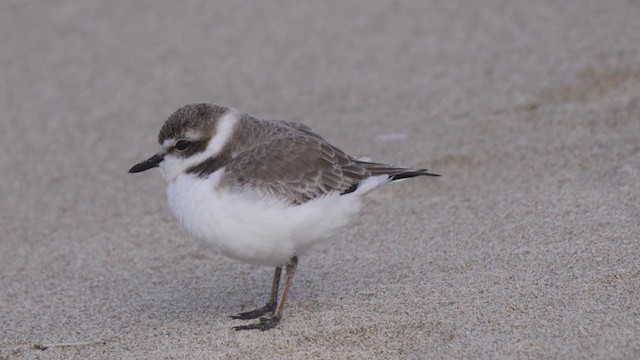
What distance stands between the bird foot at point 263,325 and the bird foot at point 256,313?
0.18m

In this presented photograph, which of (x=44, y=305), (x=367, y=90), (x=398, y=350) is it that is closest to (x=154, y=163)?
(x=44, y=305)

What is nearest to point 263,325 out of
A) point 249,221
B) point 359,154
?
point 249,221

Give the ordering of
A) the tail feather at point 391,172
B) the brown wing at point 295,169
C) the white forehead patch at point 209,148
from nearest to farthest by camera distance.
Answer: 1. the brown wing at point 295,169
2. the white forehead patch at point 209,148
3. the tail feather at point 391,172

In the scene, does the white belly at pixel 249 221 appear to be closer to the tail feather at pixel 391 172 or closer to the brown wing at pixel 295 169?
the brown wing at pixel 295 169

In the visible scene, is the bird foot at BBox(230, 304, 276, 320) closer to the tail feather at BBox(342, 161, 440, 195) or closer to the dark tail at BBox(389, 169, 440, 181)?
the tail feather at BBox(342, 161, 440, 195)

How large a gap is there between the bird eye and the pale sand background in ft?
2.91

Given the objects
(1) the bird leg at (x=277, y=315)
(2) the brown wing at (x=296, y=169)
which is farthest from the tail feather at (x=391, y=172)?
(1) the bird leg at (x=277, y=315)

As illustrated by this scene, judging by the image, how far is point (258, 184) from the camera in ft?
15.6

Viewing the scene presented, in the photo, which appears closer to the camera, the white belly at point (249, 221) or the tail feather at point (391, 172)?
the white belly at point (249, 221)

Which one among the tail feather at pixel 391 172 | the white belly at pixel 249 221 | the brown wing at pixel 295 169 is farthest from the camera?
the tail feather at pixel 391 172

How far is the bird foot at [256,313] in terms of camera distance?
5043 millimetres

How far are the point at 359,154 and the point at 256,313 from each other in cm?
222

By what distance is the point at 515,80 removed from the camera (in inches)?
302

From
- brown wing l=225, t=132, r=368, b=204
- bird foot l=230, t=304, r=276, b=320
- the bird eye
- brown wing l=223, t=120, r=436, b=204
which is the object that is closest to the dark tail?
brown wing l=223, t=120, r=436, b=204
